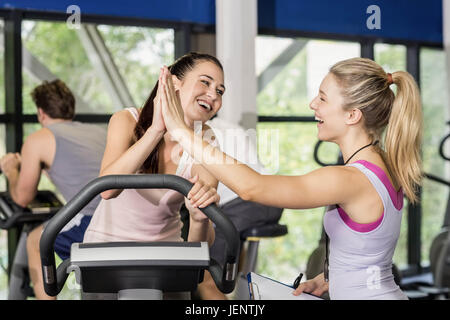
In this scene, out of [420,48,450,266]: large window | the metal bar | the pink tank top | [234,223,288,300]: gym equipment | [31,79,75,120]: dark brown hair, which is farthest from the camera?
[420,48,450,266]: large window

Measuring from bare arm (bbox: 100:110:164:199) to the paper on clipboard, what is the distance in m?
0.37

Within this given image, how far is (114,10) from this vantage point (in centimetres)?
170

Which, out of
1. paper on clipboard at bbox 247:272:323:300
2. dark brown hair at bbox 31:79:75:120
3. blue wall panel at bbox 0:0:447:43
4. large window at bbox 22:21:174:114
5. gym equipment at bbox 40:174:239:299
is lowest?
paper on clipboard at bbox 247:272:323:300

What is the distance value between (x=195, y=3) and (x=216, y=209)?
82 cm

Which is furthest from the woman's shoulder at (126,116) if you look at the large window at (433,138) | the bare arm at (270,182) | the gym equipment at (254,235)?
the large window at (433,138)

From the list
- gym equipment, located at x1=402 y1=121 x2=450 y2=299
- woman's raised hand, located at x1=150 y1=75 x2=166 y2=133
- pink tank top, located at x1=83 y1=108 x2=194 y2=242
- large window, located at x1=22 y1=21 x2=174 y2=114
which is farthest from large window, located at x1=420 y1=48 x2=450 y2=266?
woman's raised hand, located at x1=150 y1=75 x2=166 y2=133

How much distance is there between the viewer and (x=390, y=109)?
131cm

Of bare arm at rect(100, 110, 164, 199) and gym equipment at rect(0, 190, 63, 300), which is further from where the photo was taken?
gym equipment at rect(0, 190, 63, 300)

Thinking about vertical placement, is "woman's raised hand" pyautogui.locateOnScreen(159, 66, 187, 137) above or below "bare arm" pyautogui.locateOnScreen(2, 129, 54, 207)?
above

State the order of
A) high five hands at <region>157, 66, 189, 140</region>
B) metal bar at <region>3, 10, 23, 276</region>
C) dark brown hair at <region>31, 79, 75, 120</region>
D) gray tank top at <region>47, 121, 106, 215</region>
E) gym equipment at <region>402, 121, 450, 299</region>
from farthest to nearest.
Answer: gym equipment at <region>402, 121, 450, 299</region>, metal bar at <region>3, 10, 23, 276</region>, dark brown hair at <region>31, 79, 75, 120</region>, gray tank top at <region>47, 121, 106, 215</region>, high five hands at <region>157, 66, 189, 140</region>

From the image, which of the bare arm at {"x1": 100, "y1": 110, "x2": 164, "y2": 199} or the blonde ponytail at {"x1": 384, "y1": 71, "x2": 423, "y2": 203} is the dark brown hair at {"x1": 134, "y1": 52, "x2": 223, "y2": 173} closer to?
the bare arm at {"x1": 100, "y1": 110, "x2": 164, "y2": 199}

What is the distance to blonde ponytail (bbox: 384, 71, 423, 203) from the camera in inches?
50.4

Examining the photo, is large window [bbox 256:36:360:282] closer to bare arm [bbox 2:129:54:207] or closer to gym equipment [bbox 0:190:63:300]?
bare arm [bbox 2:129:54:207]
